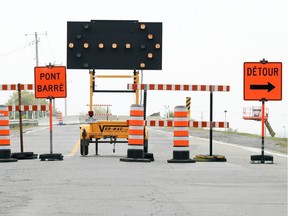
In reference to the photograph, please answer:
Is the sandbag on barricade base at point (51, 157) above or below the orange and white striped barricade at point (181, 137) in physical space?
below

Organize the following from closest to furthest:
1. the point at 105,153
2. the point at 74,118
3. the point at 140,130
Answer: the point at 140,130
the point at 105,153
the point at 74,118

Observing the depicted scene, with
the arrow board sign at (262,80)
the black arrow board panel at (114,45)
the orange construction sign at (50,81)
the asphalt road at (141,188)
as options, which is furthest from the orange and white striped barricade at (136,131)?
the arrow board sign at (262,80)

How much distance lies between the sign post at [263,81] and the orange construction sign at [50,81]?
14.9 feet

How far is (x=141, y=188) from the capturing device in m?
11.2

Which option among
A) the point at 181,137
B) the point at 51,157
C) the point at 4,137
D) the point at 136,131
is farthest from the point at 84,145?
the point at 181,137

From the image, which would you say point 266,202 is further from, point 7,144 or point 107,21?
point 107,21

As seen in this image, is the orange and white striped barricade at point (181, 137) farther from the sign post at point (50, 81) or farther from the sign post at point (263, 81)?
the sign post at point (50, 81)

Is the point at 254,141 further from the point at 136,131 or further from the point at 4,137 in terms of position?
the point at 4,137

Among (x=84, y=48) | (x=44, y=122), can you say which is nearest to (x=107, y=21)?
(x=84, y=48)

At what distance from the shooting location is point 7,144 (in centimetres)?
1794

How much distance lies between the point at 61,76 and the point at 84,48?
1.10m

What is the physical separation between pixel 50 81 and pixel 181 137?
3738 millimetres

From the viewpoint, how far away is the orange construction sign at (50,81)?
18.7m

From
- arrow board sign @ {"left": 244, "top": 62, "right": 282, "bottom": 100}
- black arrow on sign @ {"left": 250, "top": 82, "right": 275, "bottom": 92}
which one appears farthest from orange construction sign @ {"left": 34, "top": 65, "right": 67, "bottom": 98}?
black arrow on sign @ {"left": 250, "top": 82, "right": 275, "bottom": 92}
